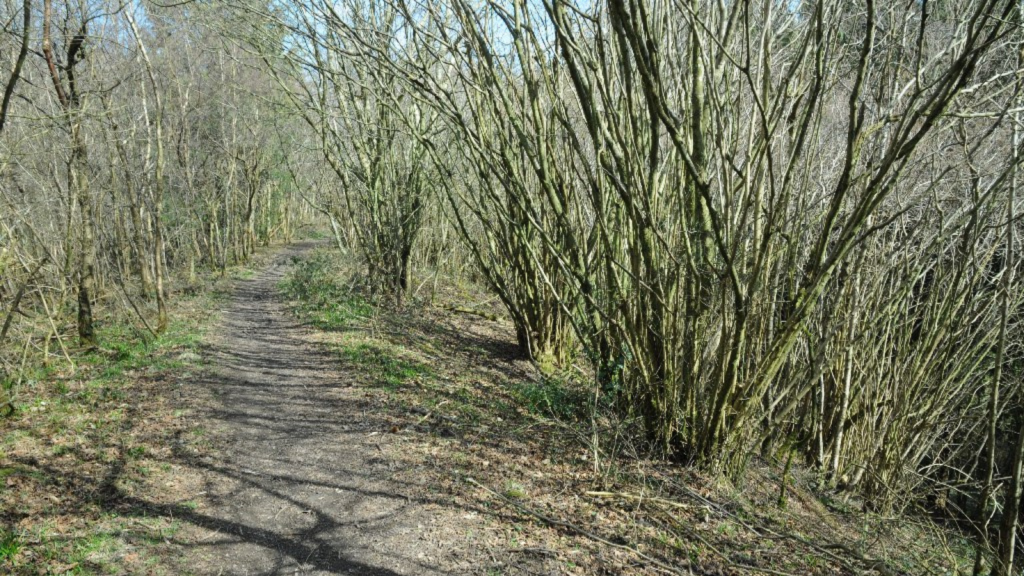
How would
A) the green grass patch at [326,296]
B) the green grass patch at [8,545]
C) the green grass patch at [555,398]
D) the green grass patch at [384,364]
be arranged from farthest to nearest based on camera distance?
the green grass patch at [326,296] < the green grass patch at [384,364] < the green grass patch at [555,398] < the green grass patch at [8,545]

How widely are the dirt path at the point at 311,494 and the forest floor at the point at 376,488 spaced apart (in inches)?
0.7

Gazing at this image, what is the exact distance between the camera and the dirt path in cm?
403

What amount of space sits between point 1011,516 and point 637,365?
264 centimetres

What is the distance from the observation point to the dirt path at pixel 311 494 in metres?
4.03

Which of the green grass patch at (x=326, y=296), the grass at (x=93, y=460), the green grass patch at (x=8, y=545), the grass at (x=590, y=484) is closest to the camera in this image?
the green grass patch at (x=8, y=545)

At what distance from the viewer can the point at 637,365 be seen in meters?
5.44

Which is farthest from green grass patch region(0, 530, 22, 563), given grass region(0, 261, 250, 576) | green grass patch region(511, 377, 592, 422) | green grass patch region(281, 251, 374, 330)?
green grass patch region(281, 251, 374, 330)

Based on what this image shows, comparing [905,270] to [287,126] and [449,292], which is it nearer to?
[449,292]

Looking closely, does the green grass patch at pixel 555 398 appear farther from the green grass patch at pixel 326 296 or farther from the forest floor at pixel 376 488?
the green grass patch at pixel 326 296

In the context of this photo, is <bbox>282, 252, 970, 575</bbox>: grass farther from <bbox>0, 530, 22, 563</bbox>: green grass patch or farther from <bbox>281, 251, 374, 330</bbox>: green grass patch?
<bbox>0, 530, 22, 563</bbox>: green grass patch

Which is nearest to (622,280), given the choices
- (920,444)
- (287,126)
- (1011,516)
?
(1011,516)

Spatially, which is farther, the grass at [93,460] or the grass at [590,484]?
the grass at [590,484]

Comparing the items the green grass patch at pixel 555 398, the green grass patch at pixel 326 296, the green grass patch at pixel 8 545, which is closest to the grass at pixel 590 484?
the green grass patch at pixel 555 398

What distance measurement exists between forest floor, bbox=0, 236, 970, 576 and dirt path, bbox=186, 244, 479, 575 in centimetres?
2
